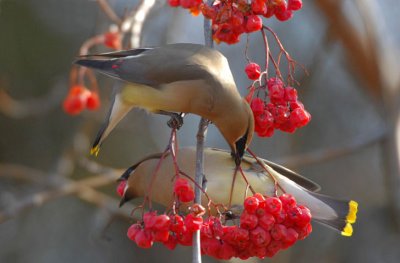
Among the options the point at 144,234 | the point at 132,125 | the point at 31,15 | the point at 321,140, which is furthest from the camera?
the point at 31,15

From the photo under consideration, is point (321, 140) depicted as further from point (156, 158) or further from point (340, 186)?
point (156, 158)

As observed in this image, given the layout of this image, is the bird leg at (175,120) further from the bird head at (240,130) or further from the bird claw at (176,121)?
the bird head at (240,130)

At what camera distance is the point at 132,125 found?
264 inches

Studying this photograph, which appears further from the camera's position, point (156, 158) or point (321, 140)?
point (321, 140)

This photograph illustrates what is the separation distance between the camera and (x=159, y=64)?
2.71 metres

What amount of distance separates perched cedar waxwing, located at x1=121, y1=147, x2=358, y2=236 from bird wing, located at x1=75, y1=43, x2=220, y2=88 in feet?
1.35

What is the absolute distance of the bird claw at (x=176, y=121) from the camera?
257 centimetres

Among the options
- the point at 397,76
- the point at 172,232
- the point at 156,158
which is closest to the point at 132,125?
the point at 397,76

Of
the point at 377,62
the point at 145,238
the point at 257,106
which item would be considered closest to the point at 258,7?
the point at 257,106

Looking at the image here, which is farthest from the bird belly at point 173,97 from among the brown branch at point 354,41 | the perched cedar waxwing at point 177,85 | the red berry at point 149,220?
the brown branch at point 354,41

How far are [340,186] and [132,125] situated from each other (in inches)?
85.7

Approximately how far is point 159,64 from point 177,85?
0.10 meters

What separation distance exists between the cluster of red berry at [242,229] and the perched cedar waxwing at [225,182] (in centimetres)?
66

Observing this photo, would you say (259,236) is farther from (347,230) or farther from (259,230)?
(347,230)
